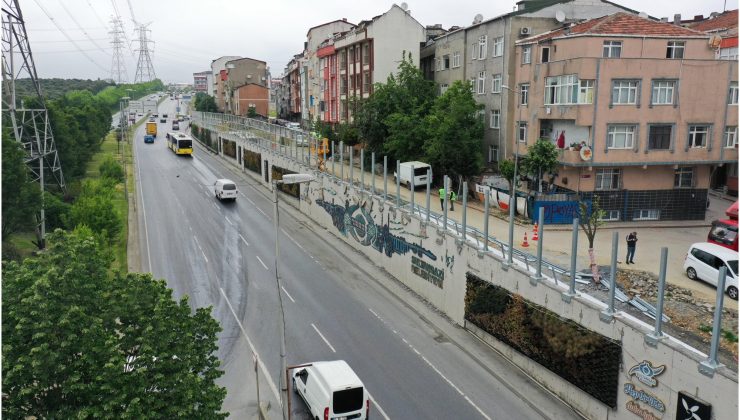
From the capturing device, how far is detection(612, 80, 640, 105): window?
3447 centimetres

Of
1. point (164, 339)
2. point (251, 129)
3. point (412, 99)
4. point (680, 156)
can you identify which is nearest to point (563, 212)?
point (680, 156)

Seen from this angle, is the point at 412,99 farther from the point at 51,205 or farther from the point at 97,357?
the point at 97,357

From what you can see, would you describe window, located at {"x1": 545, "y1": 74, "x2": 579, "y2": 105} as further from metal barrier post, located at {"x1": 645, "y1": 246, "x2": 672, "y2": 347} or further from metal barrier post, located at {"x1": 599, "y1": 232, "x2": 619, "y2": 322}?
metal barrier post, located at {"x1": 645, "y1": 246, "x2": 672, "y2": 347}

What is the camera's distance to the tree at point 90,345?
11203 millimetres

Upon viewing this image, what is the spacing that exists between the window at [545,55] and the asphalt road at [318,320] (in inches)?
720

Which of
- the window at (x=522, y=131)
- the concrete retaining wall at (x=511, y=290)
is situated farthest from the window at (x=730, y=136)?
the concrete retaining wall at (x=511, y=290)

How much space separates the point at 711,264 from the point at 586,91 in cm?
1503

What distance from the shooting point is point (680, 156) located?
35469 mm

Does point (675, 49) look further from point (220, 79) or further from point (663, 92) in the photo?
point (220, 79)

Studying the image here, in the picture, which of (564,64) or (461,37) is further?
(461,37)

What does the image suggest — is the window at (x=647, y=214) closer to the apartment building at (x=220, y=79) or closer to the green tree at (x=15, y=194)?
the green tree at (x=15, y=194)

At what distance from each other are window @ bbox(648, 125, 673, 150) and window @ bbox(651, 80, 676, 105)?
1510mm

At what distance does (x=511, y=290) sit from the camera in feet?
70.7

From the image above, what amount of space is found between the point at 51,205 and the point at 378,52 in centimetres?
3335
